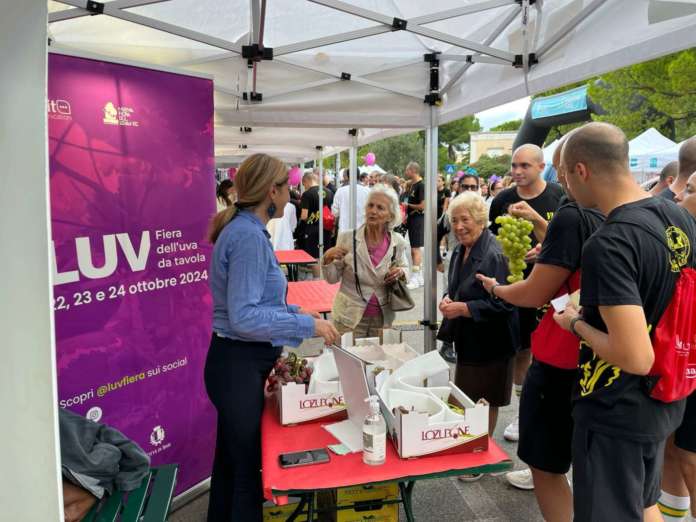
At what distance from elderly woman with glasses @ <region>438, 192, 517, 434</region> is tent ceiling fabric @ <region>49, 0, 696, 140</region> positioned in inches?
29.9

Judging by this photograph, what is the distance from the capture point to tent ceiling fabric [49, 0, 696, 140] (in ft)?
8.25

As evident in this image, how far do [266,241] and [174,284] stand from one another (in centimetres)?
84

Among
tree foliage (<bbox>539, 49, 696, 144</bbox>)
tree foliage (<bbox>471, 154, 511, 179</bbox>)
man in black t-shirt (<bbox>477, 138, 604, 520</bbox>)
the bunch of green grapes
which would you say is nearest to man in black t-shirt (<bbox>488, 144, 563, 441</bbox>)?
the bunch of green grapes

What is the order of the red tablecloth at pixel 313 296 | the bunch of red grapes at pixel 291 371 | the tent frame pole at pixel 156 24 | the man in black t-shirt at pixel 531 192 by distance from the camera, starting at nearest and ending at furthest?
the bunch of red grapes at pixel 291 371
the tent frame pole at pixel 156 24
the man in black t-shirt at pixel 531 192
the red tablecloth at pixel 313 296

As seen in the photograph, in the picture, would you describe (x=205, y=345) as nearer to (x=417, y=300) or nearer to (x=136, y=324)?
(x=136, y=324)

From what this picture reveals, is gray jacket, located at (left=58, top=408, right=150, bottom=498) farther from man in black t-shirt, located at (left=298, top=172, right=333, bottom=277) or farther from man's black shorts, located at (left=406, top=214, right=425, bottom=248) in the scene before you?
man in black t-shirt, located at (left=298, top=172, right=333, bottom=277)

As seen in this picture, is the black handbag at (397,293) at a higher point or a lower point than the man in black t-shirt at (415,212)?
lower

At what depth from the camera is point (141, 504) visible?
2061 millimetres

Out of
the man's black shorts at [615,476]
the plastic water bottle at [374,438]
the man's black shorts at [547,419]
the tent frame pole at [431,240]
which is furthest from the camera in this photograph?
the tent frame pole at [431,240]

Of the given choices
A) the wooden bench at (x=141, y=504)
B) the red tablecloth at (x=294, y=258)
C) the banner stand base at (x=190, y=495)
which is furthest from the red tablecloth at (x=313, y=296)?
the wooden bench at (x=141, y=504)

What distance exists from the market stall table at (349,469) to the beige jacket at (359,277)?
1371 millimetres

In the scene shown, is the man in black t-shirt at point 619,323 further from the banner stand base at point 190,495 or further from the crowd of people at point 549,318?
the banner stand base at point 190,495

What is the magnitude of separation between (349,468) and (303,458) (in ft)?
0.52

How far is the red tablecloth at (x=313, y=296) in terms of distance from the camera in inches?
167
